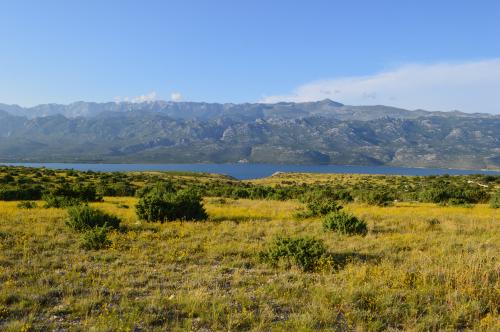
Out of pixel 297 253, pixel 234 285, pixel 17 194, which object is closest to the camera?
pixel 234 285

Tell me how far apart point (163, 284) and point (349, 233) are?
9223 mm

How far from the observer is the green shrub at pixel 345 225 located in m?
15.8

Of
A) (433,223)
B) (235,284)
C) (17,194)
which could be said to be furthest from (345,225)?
(17,194)

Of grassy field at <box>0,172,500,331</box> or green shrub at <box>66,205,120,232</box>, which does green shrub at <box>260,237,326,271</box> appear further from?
green shrub at <box>66,205,120,232</box>

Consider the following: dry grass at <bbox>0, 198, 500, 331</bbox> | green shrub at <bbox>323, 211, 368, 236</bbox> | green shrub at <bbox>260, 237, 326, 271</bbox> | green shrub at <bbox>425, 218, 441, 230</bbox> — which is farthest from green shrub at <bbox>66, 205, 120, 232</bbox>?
green shrub at <bbox>425, 218, 441, 230</bbox>

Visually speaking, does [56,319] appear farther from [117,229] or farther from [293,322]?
[117,229]

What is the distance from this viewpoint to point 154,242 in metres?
13.5

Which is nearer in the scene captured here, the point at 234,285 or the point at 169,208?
the point at 234,285

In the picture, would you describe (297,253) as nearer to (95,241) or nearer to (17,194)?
(95,241)

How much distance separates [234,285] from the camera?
8.90 metres

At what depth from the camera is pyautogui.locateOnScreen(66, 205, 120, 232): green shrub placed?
1539 centimetres

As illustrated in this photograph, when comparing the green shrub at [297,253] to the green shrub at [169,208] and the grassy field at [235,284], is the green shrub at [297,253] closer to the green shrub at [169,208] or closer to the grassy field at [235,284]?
the grassy field at [235,284]

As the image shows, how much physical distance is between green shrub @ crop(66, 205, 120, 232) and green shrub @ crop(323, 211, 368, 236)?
9220mm

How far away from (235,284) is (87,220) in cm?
941
